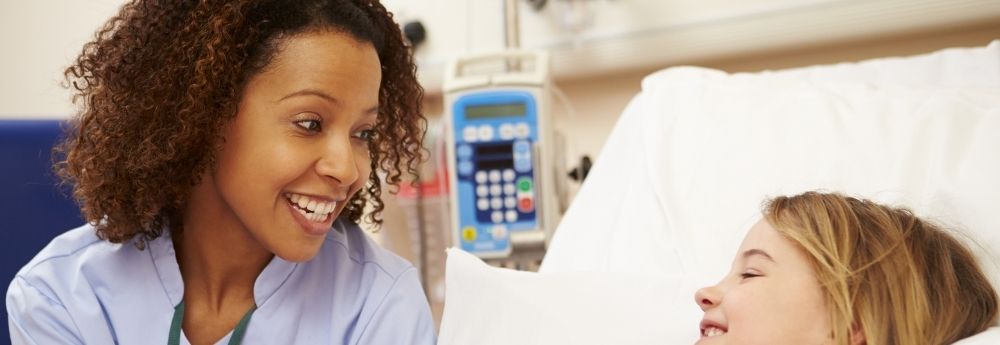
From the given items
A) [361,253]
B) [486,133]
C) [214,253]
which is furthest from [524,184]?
[214,253]

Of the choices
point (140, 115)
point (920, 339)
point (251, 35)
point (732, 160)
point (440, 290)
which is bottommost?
point (440, 290)

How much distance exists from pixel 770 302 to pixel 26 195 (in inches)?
48.4

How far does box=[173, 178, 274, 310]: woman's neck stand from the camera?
1350mm

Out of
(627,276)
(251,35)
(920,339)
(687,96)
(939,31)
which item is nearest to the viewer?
(920,339)

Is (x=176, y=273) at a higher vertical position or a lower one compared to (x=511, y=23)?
lower

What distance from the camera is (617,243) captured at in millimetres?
1543

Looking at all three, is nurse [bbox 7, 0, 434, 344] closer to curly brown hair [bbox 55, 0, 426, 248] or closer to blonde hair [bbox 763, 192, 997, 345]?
curly brown hair [bbox 55, 0, 426, 248]

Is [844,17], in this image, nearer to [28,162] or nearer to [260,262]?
[260,262]

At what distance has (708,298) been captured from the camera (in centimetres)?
117

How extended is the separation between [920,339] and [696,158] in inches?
22.4

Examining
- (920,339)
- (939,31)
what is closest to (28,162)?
(920,339)

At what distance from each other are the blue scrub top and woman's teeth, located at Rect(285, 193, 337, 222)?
128 millimetres

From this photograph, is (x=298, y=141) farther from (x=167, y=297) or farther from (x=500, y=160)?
(x=500, y=160)

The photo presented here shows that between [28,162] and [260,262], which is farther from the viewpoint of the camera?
[28,162]
